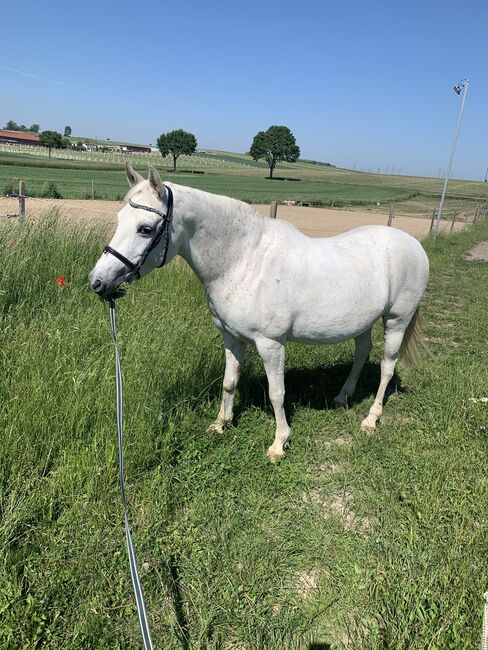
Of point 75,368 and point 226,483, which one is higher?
point 75,368

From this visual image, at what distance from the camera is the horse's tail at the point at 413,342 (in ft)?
14.5

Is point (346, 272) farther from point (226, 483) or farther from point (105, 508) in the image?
point (105, 508)

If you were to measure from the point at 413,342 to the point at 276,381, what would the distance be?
1.92 metres

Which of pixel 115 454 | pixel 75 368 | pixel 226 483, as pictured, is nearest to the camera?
pixel 115 454

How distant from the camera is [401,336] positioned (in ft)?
13.7

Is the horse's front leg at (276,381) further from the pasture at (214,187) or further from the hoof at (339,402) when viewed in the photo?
the pasture at (214,187)

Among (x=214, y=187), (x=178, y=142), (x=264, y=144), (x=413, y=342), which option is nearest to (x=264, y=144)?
(x=264, y=144)

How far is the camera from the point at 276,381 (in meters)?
3.35

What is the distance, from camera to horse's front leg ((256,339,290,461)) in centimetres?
322

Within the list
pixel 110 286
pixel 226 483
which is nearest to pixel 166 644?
pixel 226 483

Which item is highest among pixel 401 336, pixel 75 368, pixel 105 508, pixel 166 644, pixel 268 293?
pixel 268 293

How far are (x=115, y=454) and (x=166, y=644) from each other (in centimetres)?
116

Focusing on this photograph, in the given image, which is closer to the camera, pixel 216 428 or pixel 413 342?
pixel 216 428

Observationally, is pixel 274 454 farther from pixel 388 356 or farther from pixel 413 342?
pixel 413 342
